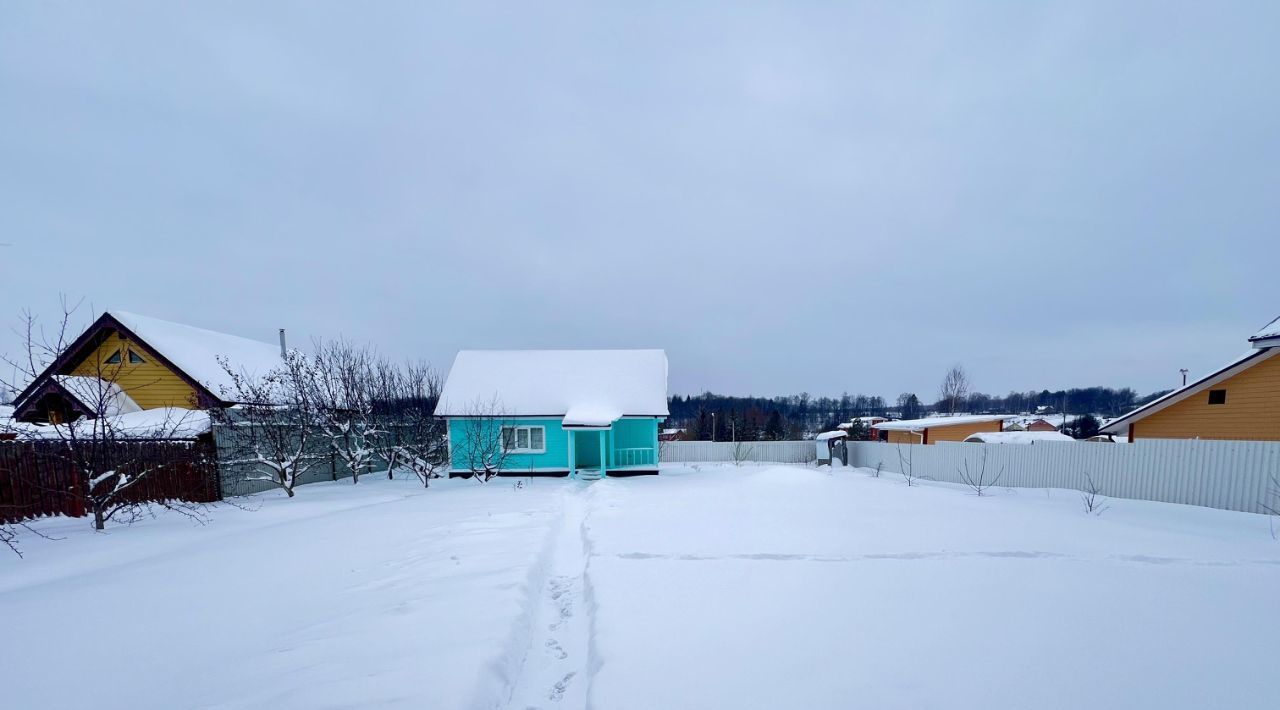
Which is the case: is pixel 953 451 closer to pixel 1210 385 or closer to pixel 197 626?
pixel 1210 385

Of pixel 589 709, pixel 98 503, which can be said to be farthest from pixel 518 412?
pixel 589 709

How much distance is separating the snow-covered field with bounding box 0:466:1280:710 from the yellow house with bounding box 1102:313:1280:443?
5315 mm

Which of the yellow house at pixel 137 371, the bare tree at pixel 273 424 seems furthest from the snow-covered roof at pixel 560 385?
the yellow house at pixel 137 371

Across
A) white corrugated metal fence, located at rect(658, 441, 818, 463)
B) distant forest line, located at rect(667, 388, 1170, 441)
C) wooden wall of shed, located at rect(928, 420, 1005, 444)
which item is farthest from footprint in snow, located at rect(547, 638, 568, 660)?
distant forest line, located at rect(667, 388, 1170, 441)

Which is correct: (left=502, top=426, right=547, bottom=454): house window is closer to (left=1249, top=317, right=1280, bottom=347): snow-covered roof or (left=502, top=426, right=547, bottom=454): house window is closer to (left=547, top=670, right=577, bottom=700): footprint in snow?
(left=547, top=670, right=577, bottom=700): footprint in snow

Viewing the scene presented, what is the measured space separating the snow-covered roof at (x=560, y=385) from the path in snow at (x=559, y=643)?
9477 millimetres

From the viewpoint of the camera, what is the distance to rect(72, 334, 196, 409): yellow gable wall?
516 inches

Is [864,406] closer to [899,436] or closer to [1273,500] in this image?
[899,436]

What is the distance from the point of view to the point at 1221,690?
2691 mm

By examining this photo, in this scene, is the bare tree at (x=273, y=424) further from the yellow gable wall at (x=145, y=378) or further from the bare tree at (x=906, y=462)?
the bare tree at (x=906, y=462)

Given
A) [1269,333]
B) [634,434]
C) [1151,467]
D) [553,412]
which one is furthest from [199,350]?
[1269,333]

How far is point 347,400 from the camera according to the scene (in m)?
15.0

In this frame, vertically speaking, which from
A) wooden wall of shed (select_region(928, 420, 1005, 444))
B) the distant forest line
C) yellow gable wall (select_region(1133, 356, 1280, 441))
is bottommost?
the distant forest line

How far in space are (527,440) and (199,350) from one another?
11.1 metres
